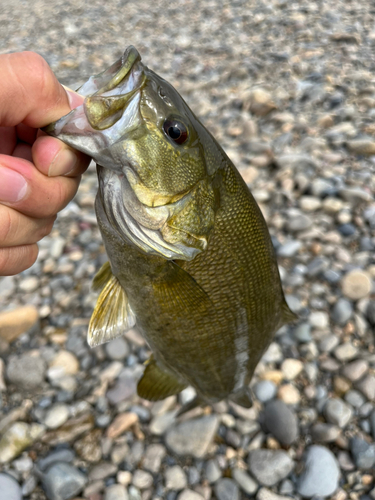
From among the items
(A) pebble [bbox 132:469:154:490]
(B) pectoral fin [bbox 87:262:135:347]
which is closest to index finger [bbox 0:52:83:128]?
(B) pectoral fin [bbox 87:262:135:347]

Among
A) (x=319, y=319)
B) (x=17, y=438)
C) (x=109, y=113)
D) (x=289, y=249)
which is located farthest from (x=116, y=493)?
(x=289, y=249)

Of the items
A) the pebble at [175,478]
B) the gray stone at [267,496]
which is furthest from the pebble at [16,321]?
the gray stone at [267,496]

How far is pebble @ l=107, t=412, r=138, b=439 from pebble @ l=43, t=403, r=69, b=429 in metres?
0.29

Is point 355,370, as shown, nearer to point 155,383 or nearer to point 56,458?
point 155,383

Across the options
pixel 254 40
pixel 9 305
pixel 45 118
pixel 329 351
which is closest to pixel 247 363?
pixel 329 351

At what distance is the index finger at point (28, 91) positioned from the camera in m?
1.30

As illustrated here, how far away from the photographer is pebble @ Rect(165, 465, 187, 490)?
2238 millimetres

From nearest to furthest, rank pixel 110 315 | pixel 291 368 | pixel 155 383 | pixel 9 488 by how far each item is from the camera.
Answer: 1. pixel 110 315
2. pixel 155 383
3. pixel 9 488
4. pixel 291 368

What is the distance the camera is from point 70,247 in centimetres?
364

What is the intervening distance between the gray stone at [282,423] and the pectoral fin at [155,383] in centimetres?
71

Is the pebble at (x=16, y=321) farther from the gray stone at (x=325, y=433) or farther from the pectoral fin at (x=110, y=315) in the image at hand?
the gray stone at (x=325, y=433)

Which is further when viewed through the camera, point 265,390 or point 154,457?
point 265,390

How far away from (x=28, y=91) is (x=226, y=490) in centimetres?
212

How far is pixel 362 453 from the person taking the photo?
225 centimetres
